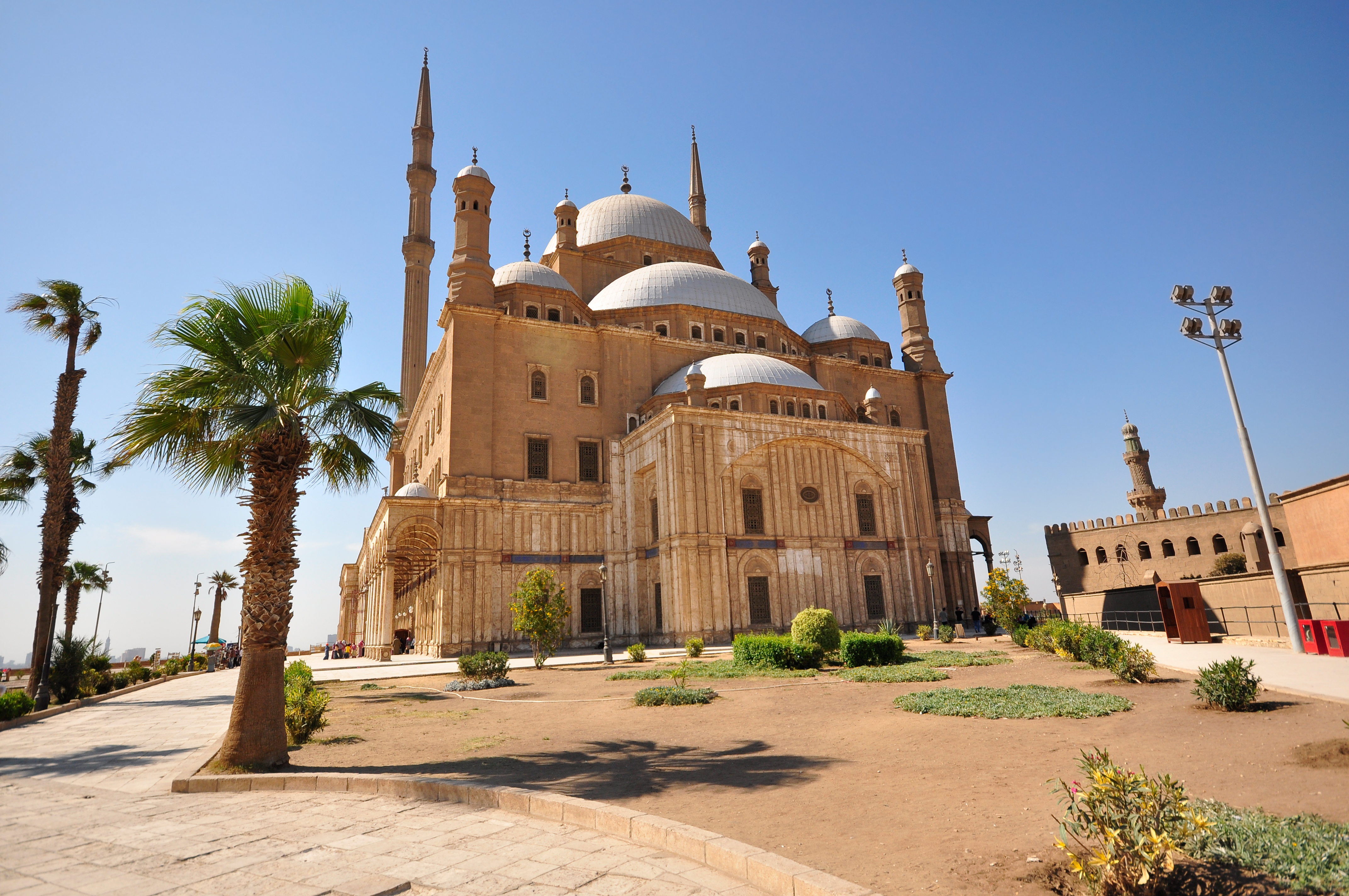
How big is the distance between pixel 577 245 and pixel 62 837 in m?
41.4

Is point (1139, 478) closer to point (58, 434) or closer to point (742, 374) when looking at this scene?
point (742, 374)

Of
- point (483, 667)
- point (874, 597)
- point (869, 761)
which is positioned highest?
point (874, 597)

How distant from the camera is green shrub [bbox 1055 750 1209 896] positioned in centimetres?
353

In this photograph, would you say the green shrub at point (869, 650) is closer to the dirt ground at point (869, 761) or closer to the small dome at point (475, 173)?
the dirt ground at point (869, 761)

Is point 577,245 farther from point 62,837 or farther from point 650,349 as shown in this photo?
point 62,837

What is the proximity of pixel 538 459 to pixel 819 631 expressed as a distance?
58.4 feet

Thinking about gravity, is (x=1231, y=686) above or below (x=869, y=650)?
below

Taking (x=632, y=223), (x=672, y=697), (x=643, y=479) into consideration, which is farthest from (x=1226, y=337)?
(x=632, y=223)

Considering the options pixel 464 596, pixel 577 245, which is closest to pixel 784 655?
pixel 464 596

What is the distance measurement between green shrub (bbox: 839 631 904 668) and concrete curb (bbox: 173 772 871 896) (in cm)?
1196

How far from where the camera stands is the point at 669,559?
2859cm

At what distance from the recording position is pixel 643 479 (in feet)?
105

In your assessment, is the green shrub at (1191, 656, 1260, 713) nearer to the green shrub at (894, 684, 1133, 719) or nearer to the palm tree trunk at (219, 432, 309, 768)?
the green shrub at (894, 684, 1133, 719)

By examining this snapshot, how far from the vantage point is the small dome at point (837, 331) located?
4294 cm
